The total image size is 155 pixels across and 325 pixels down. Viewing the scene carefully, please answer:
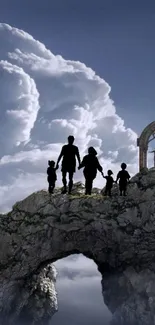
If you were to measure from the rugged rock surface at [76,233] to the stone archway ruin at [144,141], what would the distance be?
198 centimetres

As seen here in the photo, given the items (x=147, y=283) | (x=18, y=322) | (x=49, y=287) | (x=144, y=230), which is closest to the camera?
(x=144, y=230)

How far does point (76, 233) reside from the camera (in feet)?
161

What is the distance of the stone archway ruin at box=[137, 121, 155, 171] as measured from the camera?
5188cm

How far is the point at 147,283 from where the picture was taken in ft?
169

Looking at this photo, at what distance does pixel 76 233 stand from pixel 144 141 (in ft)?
39.3

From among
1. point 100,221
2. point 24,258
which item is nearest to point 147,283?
point 100,221

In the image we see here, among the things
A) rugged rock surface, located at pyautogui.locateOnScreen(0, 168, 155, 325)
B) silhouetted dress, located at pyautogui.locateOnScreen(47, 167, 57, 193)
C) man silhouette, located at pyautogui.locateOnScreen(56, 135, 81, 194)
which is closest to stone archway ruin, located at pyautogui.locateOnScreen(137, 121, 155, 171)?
rugged rock surface, located at pyautogui.locateOnScreen(0, 168, 155, 325)

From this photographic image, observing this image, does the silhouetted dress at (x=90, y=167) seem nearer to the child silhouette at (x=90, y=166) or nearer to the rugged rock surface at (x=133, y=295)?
the child silhouette at (x=90, y=166)

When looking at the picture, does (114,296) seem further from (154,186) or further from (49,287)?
(154,186)

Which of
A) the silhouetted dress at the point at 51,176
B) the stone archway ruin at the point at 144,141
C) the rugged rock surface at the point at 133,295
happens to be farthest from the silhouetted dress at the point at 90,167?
the rugged rock surface at the point at 133,295

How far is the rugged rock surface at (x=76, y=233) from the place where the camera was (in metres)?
48.7

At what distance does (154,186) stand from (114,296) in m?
16.1

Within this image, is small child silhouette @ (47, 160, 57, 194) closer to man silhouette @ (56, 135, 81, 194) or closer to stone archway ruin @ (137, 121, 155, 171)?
man silhouette @ (56, 135, 81, 194)

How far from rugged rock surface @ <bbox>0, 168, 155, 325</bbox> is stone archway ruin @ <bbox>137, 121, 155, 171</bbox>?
198 centimetres
